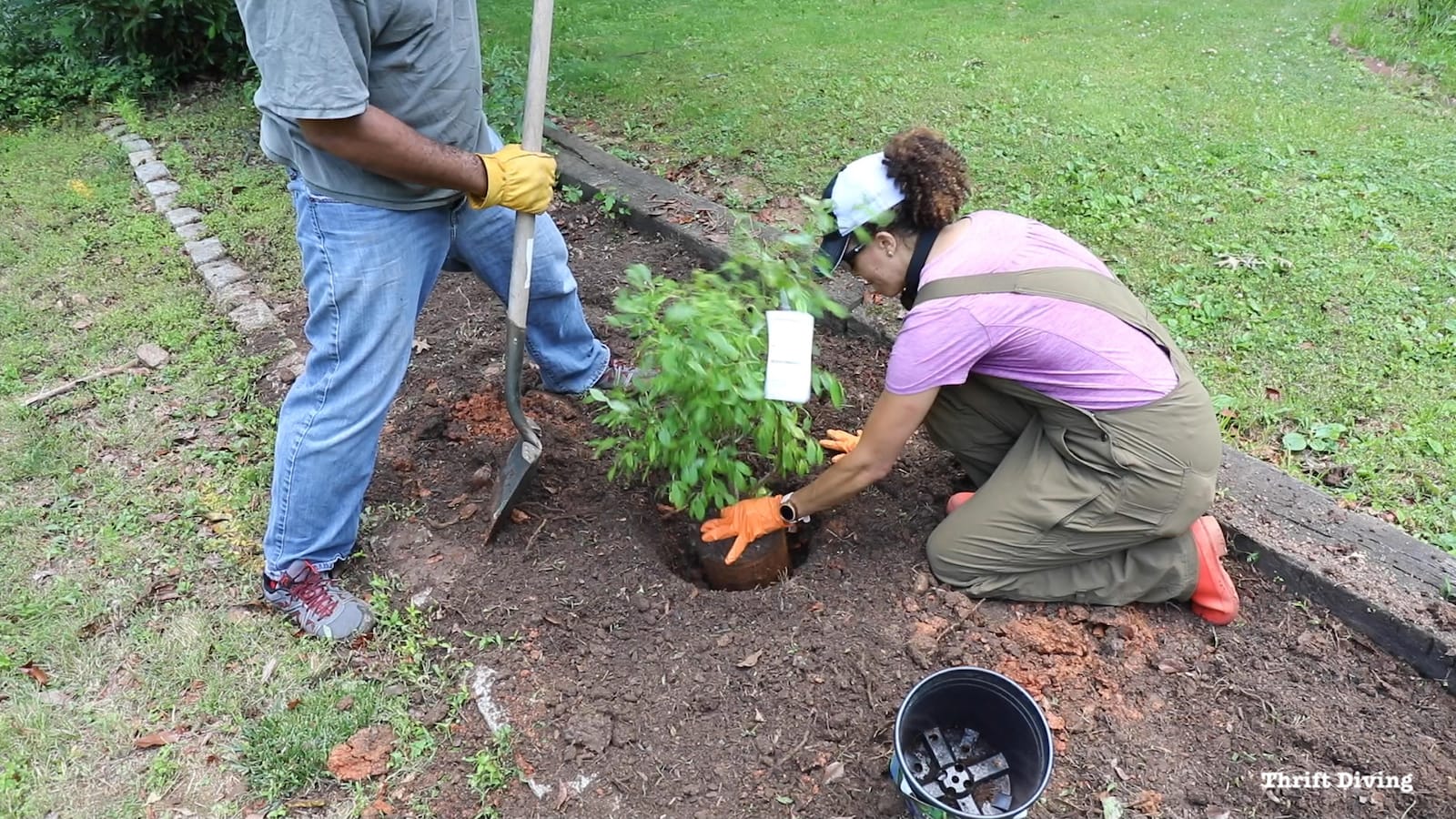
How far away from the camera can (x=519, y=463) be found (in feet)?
9.42

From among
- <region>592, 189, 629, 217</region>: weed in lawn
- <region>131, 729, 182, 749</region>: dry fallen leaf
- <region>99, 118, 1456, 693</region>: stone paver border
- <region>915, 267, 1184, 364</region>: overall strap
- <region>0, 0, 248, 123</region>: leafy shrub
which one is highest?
<region>915, 267, 1184, 364</region>: overall strap

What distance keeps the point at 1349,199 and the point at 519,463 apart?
459 cm

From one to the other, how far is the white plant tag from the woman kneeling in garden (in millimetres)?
324

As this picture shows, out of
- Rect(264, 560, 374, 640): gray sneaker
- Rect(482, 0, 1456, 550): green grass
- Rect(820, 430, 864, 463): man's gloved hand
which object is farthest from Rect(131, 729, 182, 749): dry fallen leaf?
Rect(482, 0, 1456, 550): green grass

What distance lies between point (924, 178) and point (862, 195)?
17 cm

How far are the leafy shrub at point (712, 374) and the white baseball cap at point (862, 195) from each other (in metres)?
0.12

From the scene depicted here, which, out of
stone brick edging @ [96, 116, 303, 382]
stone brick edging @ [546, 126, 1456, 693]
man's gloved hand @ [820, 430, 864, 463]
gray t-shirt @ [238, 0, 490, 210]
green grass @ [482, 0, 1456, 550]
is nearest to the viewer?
gray t-shirt @ [238, 0, 490, 210]

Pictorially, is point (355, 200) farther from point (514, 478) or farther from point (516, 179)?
point (514, 478)

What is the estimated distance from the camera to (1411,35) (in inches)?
281

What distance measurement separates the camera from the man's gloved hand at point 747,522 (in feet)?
9.04

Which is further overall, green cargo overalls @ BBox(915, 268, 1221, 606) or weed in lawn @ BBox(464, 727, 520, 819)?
green cargo overalls @ BBox(915, 268, 1221, 606)

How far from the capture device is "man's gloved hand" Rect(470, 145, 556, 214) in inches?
98.5

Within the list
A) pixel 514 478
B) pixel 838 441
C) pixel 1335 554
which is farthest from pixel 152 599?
pixel 1335 554

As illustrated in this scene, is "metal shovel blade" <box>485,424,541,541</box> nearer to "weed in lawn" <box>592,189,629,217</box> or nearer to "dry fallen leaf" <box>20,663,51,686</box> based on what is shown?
"dry fallen leaf" <box>20,663,51,686</box>
